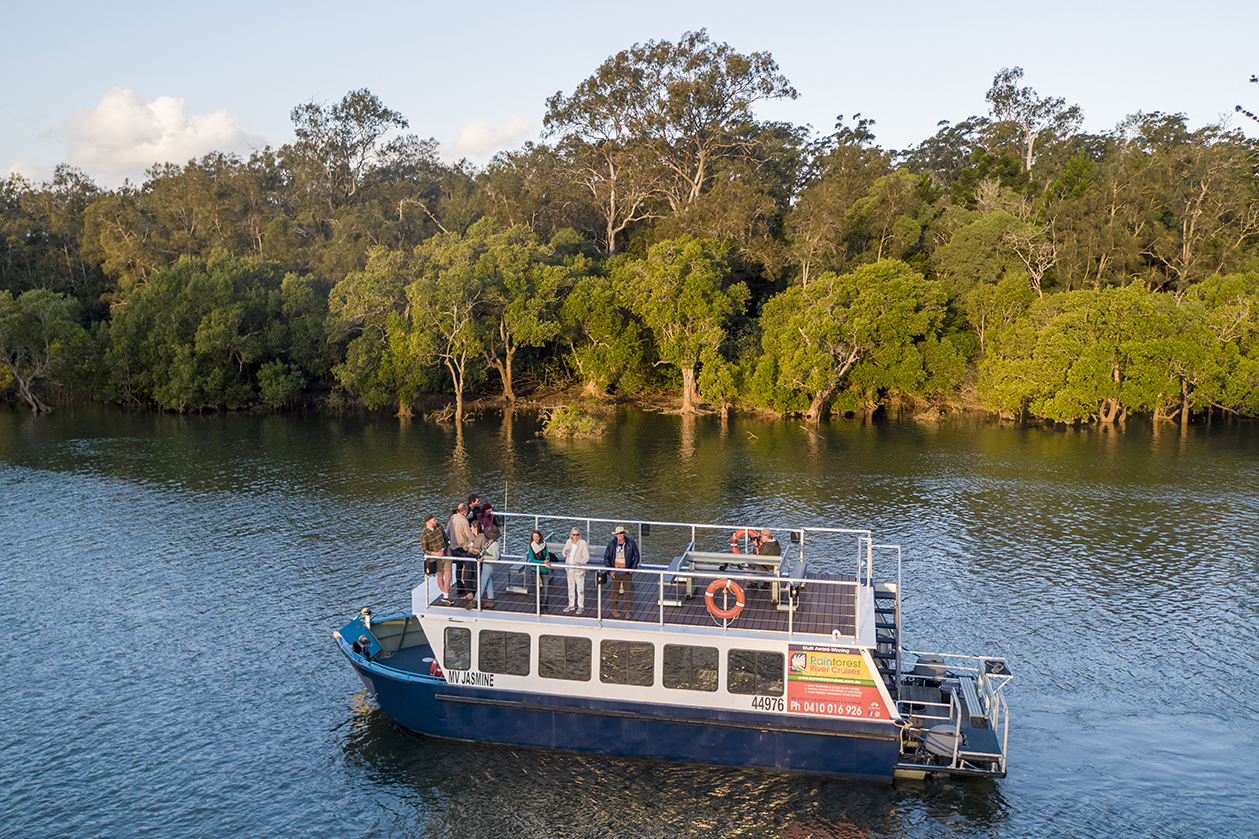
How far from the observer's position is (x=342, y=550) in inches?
1523

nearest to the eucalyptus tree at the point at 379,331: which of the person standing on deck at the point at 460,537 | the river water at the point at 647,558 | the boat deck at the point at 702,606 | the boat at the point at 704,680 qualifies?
the river water at the point at 647,558

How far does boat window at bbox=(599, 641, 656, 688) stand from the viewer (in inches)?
806

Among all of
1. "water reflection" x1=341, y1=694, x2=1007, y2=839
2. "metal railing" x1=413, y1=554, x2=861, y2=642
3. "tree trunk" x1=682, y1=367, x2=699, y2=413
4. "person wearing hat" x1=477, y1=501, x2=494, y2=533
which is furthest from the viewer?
"tree trunk" x1=682, y1=367, x2=699, y2=413

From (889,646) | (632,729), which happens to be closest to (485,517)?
(632,729)

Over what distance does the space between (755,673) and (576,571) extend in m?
5.02

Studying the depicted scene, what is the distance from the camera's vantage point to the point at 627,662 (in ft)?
67.5

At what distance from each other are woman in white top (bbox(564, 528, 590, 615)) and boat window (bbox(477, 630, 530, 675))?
4.52ft

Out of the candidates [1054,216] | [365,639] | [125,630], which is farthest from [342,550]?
[1054,216]

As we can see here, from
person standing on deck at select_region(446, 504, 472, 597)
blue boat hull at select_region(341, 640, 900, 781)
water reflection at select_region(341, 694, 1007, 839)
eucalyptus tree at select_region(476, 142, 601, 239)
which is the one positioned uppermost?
eucalyptus tree at select_region(476, 142, 601, 239)

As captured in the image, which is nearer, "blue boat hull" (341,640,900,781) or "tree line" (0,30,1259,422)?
"blue boat hull" (341,640,900,781)

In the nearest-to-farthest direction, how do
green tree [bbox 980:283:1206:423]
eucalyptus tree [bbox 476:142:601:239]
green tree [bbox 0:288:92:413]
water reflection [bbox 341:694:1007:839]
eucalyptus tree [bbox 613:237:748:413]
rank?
water reflection [bbox 341:694:1007:839]
green tree [bbox 980:283:1206:423]
eucalyptus tree [bbox 613:237:748:413]
green tree [bbox 0:288:92:413]
eucalyptus tree [bbox 476:142:601:239]

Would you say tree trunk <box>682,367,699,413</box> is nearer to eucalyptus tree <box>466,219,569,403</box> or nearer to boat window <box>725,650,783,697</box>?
eucalyptus tree <box>466,219,569,403</box>

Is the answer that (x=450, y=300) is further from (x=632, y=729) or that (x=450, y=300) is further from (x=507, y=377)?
(x=632, y=729)

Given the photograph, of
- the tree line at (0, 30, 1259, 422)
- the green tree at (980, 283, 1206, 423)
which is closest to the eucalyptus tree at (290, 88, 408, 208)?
the tree line at (0, 30, 1259, 422)
